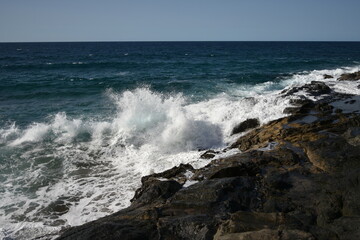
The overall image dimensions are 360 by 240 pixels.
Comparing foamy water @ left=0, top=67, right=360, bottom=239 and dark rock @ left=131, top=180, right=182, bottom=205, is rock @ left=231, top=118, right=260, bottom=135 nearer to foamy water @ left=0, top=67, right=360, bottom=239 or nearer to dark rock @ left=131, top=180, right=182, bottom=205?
foamy water @ left=0, top=67, right=360, bottom=239

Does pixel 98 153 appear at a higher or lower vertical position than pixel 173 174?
lower

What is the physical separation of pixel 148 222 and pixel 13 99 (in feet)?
58.4

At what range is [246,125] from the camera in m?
10.9

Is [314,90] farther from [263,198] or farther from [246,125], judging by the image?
[263,198]

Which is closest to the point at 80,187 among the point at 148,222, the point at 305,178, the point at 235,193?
the point at 148,222

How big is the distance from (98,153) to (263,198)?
7349 mm

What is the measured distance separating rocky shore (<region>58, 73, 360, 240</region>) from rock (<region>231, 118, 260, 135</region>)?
2.51 metres

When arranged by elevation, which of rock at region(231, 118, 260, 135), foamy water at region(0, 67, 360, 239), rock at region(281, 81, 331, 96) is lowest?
foamy water at region(0, 67, 360, 239)

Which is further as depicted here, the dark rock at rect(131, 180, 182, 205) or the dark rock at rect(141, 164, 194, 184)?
the dark rock at rect(141, 164, 194, 184)

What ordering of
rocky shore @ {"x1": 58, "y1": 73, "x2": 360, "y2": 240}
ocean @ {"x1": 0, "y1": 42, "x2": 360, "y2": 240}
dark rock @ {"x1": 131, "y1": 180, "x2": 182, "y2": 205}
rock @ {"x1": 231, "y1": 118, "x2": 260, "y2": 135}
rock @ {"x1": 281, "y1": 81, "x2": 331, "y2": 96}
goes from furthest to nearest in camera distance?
rock @ {"x1": 281, "y1": 81, "x2": 331, "y2": 96}, rock @ {"x1": 231, "y1": 118, "x2": 260, "y2": 135}, ocean @ {"x1": 0, "y1": 42, "x2": 360, "y2": 240}, dark rock @ {"x1": 131, "y1": 180, "x2": 182, "y2": 205}, rocky shore @ {"x1": 58, "y1": 73, "x2": 360, "y2": 240}

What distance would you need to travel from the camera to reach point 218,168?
6512mm

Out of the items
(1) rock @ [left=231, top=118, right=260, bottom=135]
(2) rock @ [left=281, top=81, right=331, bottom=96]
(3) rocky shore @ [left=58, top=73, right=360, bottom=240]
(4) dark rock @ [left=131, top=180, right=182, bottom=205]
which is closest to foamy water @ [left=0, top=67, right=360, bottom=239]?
(1) rock @ [left=231, top=118, right=260, bottom=135]

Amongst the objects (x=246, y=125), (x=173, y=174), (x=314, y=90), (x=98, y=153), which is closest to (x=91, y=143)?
(x=98, y=153)

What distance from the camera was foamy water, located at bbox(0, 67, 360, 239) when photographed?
706 cm
